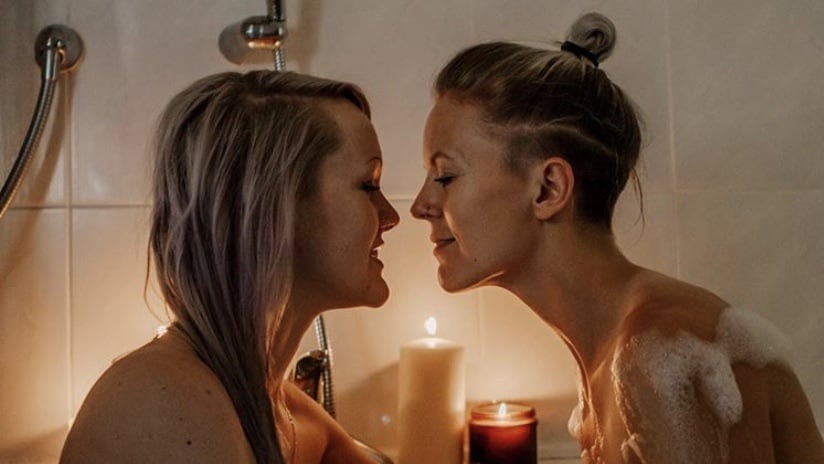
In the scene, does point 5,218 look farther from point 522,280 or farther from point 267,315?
point 522,280

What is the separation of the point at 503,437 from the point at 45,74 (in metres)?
0.93

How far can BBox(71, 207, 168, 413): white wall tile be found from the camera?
56.9 inches

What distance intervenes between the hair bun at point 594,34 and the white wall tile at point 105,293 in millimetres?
791

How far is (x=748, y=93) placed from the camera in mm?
1562

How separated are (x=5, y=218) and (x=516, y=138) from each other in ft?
2.83

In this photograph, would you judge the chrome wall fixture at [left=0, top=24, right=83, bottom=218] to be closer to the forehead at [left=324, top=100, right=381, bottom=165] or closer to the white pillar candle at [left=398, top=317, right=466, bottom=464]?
the forehead at [left=324, top=100, right=381, bottom=165]

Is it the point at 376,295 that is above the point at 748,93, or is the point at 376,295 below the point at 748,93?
below

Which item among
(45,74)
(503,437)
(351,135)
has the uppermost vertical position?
(45,74)

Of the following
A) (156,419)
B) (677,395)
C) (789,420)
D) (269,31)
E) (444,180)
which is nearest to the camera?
(156,419)

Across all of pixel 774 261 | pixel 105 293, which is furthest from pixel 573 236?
pixel 105 293

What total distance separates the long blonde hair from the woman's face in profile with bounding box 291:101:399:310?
41 mm

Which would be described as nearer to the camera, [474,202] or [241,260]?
[241,260]

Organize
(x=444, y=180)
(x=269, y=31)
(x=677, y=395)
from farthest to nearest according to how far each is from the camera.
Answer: (x=269, y=31)
(x=444, y=180)
(x=677, y=395)

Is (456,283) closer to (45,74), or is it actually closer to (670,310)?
(670,310)
